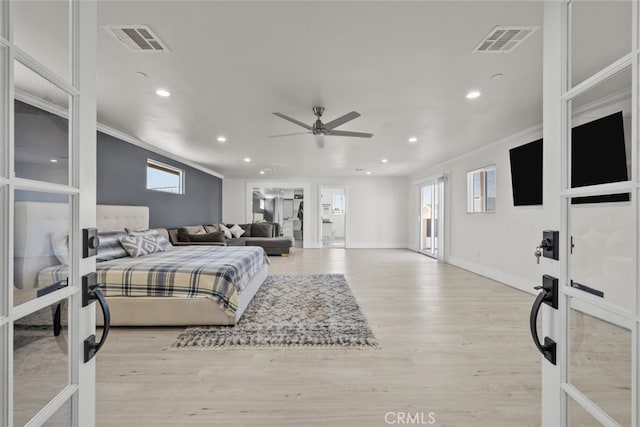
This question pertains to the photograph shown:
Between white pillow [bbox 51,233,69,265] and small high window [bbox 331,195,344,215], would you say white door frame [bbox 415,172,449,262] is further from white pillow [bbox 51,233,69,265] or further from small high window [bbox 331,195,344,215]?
white pillow [bbox 51,233,69,265]

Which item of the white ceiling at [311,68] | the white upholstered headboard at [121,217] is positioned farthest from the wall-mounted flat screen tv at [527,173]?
the white upholstered headboard at [121,217]

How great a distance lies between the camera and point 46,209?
0.81 meters

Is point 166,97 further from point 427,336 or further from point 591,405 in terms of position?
point 591,405

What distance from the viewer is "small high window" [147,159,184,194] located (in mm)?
5621

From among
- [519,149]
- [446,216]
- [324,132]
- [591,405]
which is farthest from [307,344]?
[446,216]

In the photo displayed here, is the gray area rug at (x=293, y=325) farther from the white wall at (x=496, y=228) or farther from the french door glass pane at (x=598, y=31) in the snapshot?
the white wall at (x=496, y=228)

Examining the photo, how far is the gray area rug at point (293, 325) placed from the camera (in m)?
2.52

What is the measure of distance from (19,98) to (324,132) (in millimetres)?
3011

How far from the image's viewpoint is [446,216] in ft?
22.3

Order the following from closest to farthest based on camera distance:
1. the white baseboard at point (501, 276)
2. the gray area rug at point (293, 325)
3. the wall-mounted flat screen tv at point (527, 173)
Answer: the gray area rug at point (293, 325) → the wall-mounted flat screen tv at point (527, 173) → the white baseboard at point (501, 276)

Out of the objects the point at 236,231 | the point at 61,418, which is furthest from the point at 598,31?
the point at 236,231

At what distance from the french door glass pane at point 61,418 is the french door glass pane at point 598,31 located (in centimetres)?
156

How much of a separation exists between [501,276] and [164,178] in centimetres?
649

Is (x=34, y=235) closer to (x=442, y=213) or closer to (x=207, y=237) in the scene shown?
(x=207, y=237)
